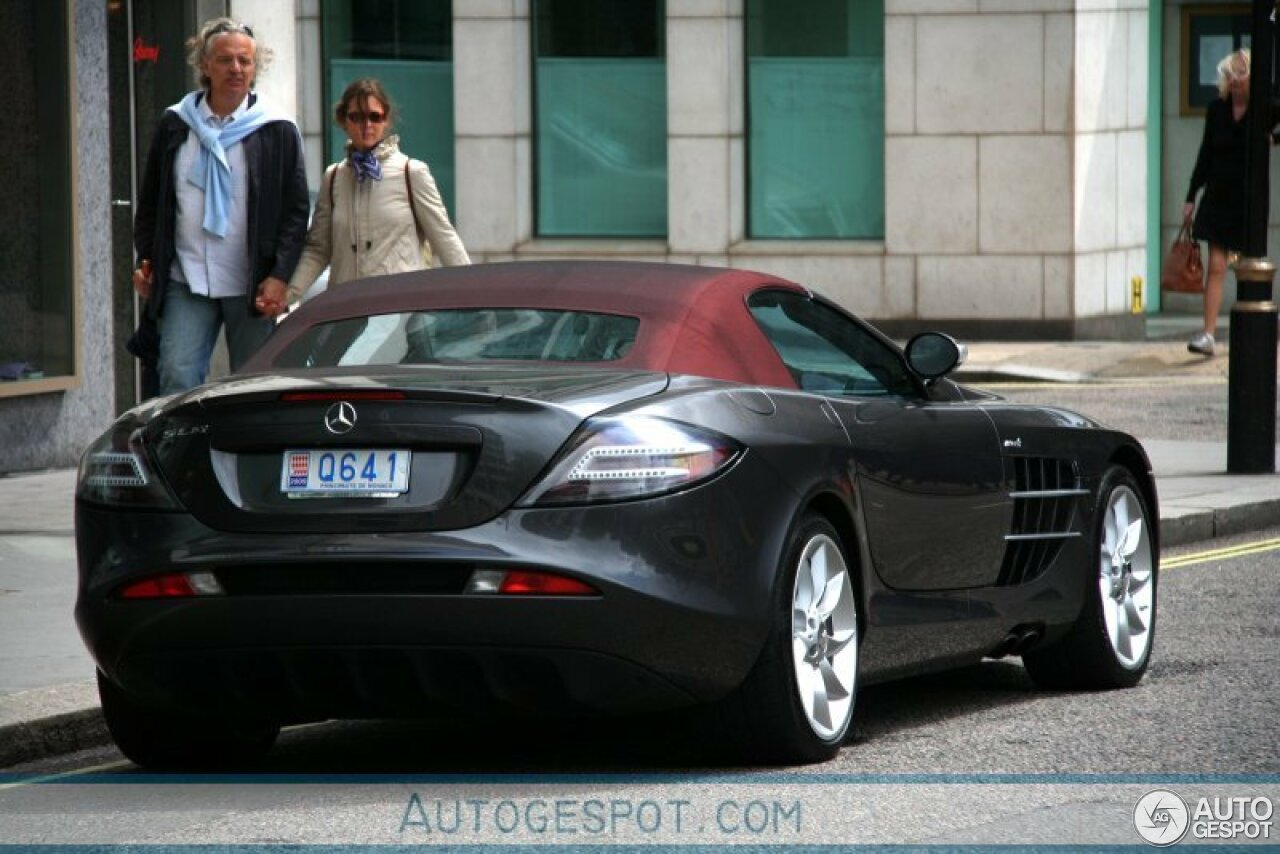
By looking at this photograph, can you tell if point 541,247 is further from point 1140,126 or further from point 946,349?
point 946,349

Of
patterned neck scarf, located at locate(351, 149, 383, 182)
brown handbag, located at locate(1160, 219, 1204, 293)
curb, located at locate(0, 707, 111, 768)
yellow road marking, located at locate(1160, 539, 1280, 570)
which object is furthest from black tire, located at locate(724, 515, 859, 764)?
brown handbag, located at locate(1160, 219, 1204, 293)

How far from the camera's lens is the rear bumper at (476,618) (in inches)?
255

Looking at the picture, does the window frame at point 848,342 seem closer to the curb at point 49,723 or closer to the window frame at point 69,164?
the curb at point 49,723

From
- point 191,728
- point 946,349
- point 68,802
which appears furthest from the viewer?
point 946,349

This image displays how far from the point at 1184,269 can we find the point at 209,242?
36.1 feet

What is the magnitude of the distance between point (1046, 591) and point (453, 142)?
642 inches

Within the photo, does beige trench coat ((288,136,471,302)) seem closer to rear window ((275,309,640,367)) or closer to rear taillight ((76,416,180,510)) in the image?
rear window ((275,309,640,367))

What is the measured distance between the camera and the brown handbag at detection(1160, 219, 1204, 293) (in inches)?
784

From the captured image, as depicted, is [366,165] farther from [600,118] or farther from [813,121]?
[600,118]

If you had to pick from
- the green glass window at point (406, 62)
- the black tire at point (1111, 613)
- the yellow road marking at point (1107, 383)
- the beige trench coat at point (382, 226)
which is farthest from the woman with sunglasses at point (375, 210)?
the green glass window at point (406, 62)

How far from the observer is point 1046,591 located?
8.25 m

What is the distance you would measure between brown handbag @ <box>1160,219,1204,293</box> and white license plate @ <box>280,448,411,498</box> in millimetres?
13974

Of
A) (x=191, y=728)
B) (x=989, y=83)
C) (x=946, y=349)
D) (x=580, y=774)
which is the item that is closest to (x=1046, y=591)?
(x=946, y=349)

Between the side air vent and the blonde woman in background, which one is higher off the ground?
the blonde woman in background
